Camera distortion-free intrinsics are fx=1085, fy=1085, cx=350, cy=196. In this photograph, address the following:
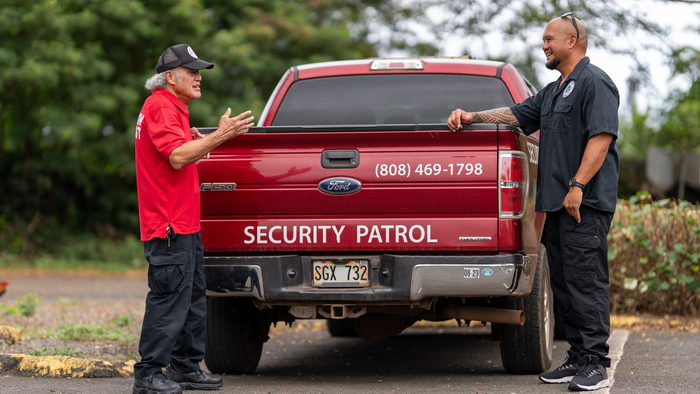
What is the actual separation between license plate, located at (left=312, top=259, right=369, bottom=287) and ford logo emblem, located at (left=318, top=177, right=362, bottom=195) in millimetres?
384

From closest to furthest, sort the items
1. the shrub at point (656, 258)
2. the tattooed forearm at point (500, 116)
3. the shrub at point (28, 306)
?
the tattooed forearm at point (500, 116), the shrub at point (28, 306), the shrub at point (656, 258)

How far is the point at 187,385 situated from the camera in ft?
20.1

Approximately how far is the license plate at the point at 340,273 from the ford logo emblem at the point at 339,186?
38 cm

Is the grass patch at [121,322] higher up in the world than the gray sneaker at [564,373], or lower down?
lower down

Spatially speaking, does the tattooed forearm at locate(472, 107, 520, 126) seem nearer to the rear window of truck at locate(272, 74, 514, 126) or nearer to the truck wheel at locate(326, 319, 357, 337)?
the rear window of truck at locate(272, 74, 514, 126)

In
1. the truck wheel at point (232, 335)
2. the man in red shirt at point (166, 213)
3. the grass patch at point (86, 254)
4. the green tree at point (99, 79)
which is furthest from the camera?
the grass patch at point (86, 254)

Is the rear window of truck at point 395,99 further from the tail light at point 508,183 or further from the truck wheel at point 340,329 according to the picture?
the truck wheel at point 340,329

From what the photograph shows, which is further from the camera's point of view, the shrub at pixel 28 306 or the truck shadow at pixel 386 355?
the shrub at pixel 28 306

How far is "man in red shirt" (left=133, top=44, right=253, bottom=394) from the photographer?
18.5 feet

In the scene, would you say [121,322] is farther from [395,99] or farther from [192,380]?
[395,99]

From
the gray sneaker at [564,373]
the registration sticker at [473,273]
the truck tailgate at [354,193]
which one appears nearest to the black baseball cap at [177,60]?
the truck tailgate at [354,193]

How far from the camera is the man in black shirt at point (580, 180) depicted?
5.96m

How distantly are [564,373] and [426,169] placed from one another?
1.45 metres

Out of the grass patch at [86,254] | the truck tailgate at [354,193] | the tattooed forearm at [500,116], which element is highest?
the tattooed forearm at [500,116]
